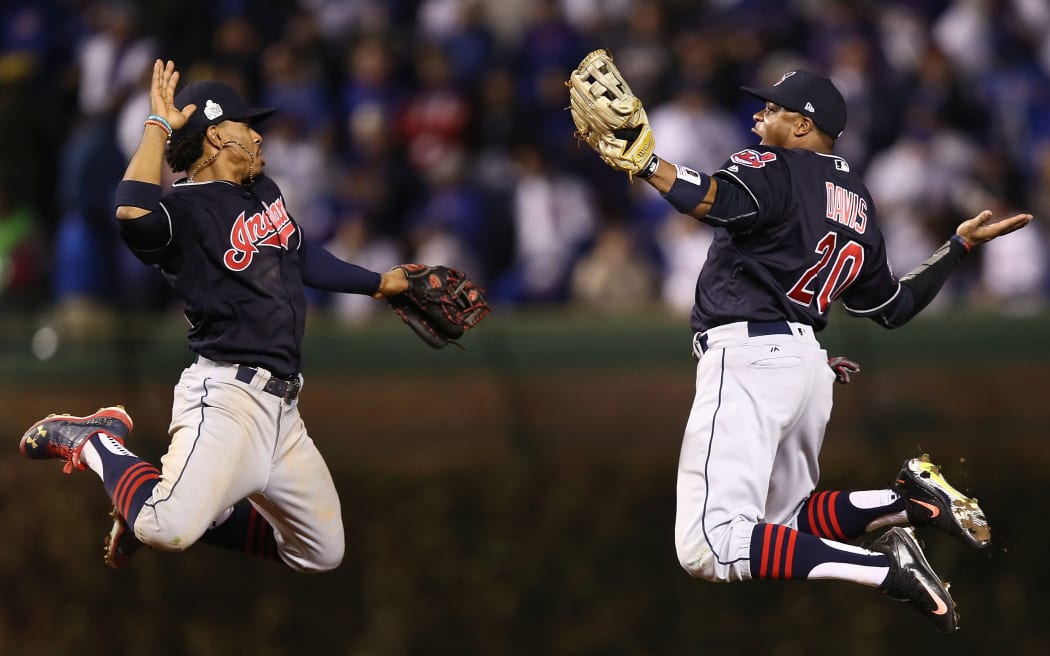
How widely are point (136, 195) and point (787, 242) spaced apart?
211 centimetres

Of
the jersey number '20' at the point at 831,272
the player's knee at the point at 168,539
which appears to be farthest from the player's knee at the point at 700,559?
the player's knee at the point at 168,539

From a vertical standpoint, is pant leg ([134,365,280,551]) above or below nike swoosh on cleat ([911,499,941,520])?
above

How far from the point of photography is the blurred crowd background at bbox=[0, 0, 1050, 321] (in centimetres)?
942

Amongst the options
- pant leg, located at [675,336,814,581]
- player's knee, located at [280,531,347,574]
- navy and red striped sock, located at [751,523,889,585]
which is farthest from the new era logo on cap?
navy and red striped sock, located at [751,523,889,585]

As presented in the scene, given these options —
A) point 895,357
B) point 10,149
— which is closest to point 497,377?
point 895,357

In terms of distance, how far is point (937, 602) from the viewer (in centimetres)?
516

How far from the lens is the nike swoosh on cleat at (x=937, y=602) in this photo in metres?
5.15

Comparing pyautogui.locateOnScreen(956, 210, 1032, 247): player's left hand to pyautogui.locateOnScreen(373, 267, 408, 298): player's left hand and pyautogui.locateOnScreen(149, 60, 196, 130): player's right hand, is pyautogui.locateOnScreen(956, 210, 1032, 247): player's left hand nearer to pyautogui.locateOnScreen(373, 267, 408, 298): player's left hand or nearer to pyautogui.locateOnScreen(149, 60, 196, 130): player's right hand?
pyautogui.locateOnScreen(373, 267, 408, 298): player's left hand

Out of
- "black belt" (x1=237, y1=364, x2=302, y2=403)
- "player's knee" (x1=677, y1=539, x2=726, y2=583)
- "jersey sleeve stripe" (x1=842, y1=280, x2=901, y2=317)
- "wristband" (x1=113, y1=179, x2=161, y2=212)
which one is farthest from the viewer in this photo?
"jersey sleeve stripe" (x1=842, y1=280, x2=901, y2=317)

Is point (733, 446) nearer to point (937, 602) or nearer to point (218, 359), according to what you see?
point (937, 602)

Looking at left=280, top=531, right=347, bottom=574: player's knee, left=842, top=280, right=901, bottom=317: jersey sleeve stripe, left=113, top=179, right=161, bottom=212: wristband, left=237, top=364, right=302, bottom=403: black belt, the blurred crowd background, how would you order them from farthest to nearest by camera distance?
1. the blurred crowd background
2. left=842, top=280, right=901, bottom=317: jersey sleeve stripe
3. left=280, top=531, right=347, bottom=574: player's knee
4. left=237, top=364, right=302, bottom=403: black belt
5. left=113, top=179, right=161, bottom=212: wristband

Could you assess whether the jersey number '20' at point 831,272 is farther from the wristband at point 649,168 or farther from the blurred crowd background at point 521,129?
the blurred crowd background at point 521,129

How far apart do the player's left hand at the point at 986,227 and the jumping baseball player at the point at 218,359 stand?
2.39m

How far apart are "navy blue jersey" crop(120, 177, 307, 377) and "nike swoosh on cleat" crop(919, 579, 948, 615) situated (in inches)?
86.9
